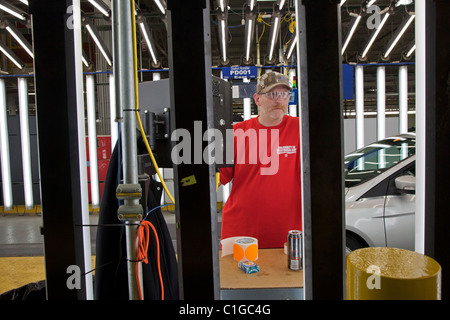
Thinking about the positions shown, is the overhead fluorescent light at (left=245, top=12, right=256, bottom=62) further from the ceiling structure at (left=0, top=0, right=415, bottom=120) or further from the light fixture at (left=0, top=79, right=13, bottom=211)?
the light fixture at (left=0, top=79, right=13, bottom=211)

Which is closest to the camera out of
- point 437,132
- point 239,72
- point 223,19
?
point 437,132

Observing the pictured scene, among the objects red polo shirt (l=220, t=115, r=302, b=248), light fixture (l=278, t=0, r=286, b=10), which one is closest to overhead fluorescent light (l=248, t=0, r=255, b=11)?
light fixture (l=278, t=0, r=286, b=10)

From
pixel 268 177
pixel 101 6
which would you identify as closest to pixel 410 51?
pixel 268 177

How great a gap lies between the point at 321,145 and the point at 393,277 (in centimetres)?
41

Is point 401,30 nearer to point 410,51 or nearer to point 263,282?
point 410,51

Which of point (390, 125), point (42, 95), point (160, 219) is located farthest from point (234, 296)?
point (390, 125)

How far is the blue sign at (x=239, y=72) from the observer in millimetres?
5211

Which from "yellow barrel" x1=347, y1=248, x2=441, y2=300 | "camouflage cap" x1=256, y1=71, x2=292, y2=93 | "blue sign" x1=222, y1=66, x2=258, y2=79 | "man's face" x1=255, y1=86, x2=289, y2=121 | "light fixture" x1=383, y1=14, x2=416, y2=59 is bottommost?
"yellow barrel" x1=347, y1=248, x2=441, y2=300

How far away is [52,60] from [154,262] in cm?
91

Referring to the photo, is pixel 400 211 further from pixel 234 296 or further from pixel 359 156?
pixel 234 296

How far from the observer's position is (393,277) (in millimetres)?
737

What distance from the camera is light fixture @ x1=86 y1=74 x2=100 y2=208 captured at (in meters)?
5.89

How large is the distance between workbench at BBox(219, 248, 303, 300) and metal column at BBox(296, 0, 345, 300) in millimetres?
410

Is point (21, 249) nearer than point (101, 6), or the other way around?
point (101, 6)
